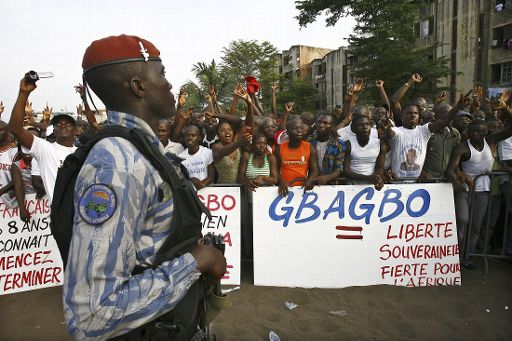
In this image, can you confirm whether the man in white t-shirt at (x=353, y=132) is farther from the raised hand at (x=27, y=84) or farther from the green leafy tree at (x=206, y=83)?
the green leafy tree at (x=206, y=83)

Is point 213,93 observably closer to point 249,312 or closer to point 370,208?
point 370,208

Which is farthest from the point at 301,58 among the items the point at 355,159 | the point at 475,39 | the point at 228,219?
the point at 228,219

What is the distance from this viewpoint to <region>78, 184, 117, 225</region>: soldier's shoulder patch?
1.02 m

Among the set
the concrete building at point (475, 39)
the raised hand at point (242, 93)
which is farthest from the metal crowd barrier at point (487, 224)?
the concrete building at point (475, 39)

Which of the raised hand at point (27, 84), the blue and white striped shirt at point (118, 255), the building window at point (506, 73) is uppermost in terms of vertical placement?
the building window at point (506, 73)

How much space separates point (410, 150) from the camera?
4.91m

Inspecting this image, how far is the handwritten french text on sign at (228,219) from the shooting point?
15.1ft

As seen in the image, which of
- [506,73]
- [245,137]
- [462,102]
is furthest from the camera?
[506,73]

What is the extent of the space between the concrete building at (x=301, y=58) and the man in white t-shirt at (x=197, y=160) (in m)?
45.9

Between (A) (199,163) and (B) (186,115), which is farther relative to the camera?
(B) (186,115)

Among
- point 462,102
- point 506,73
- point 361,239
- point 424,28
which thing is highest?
point 424,28

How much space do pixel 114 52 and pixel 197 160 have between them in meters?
3.77

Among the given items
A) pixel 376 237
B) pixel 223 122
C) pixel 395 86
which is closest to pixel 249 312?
pixel 376 237

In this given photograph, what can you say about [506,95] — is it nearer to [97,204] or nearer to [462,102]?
[462,102]
